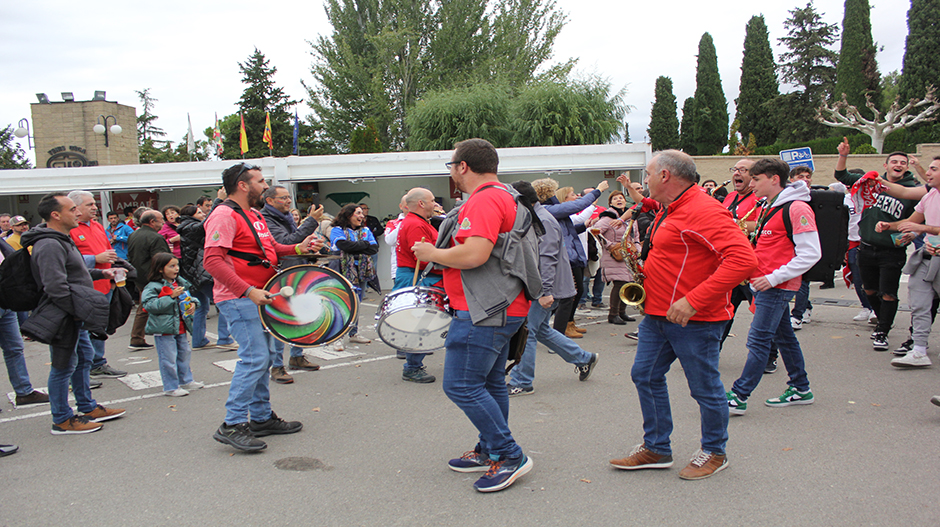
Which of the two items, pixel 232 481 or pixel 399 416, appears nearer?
pixel 232 481

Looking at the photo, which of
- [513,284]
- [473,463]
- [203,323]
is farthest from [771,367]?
[203,323]

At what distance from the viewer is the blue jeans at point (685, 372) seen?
11.2ft

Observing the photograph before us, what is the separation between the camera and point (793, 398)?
490 cm

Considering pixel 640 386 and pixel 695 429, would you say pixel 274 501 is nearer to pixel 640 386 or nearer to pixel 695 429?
pixel 640 386

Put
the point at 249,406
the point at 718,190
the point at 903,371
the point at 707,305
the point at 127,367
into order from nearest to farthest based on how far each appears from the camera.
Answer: the point at 707,305
the point at 249,406
the point at 903,371
the point at 127,367
the point at 718,190

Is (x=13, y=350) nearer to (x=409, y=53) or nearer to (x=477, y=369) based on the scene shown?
(x=477, y=369)

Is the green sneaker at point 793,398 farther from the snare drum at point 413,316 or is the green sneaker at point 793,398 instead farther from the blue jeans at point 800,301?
the snare drum at point 413,316

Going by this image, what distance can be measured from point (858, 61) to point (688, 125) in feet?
35.7

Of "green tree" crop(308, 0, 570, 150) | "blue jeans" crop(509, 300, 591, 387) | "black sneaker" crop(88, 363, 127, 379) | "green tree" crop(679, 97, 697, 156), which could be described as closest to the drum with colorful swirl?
"blue jeans" crop(509, 300, 591, 387)

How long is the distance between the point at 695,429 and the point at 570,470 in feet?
3.79

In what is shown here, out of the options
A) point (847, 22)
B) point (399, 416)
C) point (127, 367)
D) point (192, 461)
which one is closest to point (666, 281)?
point (399, 416)

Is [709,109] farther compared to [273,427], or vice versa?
[709,109]

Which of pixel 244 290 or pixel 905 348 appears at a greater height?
pixel 244 290

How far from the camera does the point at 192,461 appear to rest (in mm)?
4168
